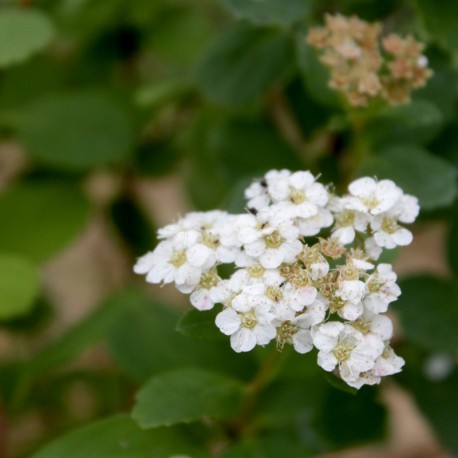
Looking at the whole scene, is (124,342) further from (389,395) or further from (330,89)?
(389,395)

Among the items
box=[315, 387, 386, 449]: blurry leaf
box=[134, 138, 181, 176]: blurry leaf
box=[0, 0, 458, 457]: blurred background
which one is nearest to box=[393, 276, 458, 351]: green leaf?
box=[0, 0, 458, 457]: blurred background

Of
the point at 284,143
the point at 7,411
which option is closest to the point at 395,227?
the point at 284,143

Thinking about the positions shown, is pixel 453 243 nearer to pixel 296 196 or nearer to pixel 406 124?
pixel 406 124

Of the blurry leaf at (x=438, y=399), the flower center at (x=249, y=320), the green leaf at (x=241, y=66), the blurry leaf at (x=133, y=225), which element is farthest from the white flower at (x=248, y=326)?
the blurry leaf at (x=133, y=225)

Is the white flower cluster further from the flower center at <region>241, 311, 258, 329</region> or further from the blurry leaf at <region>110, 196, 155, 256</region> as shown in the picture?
the blurry leaf at <region>110, 196, 155, 256</region>

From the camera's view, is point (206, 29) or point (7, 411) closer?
point (7, 411)

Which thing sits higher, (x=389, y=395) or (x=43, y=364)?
(x=43, y=364)

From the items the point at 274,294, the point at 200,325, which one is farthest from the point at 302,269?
the point at 200,325
